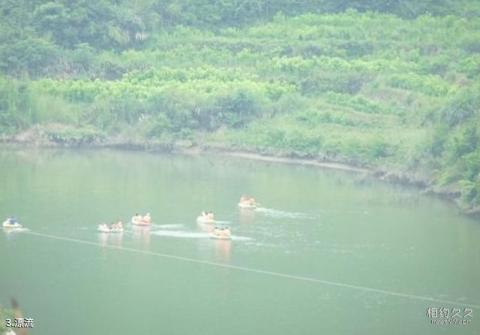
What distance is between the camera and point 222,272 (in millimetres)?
47719

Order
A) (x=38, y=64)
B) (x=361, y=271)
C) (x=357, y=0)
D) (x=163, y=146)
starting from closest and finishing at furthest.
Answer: (x=361, y=271), (x=163, y=146), (x=38, y=64), (x=357, y=0)

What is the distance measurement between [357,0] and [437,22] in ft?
16.1

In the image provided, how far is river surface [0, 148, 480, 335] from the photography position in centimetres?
4322

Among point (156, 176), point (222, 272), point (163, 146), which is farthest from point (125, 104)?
point (222, 272)

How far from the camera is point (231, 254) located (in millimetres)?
49781

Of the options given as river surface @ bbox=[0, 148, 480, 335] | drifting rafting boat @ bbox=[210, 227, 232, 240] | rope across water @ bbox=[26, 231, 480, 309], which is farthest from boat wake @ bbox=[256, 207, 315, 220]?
rope across water @ bbox=[26, 231, 480, 309]

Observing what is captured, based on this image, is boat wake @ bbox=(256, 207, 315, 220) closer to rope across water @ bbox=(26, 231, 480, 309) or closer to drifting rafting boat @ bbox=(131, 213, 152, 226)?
drifting rafting boat @ bbox=(131, 213, 152, 226)

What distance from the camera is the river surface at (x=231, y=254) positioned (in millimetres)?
43219

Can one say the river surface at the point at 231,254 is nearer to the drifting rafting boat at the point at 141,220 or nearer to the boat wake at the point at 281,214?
the boat wake at the point at 281,214

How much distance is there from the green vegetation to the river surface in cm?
442

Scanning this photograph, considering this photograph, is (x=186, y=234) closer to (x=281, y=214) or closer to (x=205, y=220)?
(x=205, y=220)

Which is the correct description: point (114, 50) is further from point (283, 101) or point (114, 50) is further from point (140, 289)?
point (140, 289)

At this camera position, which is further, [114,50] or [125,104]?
[114,50]

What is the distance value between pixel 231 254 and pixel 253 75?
2762 cm
